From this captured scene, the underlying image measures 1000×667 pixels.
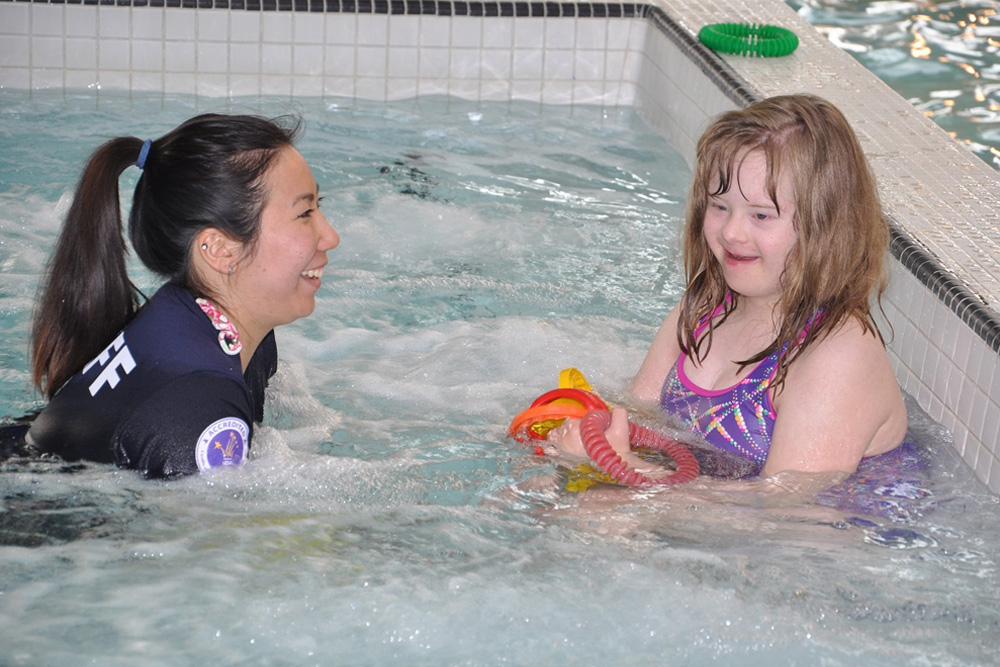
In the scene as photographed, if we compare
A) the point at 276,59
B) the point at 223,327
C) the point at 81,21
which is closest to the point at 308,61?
the point at 276,59

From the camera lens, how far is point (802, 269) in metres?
2.66

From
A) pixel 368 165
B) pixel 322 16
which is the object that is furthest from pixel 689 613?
pixel 322 16

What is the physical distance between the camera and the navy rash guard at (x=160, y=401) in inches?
93.0

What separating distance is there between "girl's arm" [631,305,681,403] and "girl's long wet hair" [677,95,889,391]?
41 centimetres

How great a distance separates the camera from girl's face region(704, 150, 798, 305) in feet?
8.69

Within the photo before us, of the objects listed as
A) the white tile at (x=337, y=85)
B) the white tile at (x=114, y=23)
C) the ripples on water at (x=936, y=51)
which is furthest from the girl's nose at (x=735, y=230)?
the white tile at (x=114, y=23)

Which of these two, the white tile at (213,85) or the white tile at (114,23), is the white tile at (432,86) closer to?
the white tile at (213,85)

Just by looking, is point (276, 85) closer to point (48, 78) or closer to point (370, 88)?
point (370, 88)

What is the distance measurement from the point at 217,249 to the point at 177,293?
0.43ft

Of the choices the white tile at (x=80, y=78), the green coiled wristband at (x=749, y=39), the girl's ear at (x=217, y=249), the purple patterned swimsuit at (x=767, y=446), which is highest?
the green coiled wristband at (x=749, y=39)

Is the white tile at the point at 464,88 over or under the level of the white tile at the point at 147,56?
under

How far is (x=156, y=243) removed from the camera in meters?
2.59

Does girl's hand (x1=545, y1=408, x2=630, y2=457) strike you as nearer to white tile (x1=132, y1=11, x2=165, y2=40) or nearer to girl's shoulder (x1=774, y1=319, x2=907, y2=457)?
girl's shoulder (x1=774, y1=319, x2=907, y2=457)

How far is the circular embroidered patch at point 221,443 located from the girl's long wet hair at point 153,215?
14.3 inches
